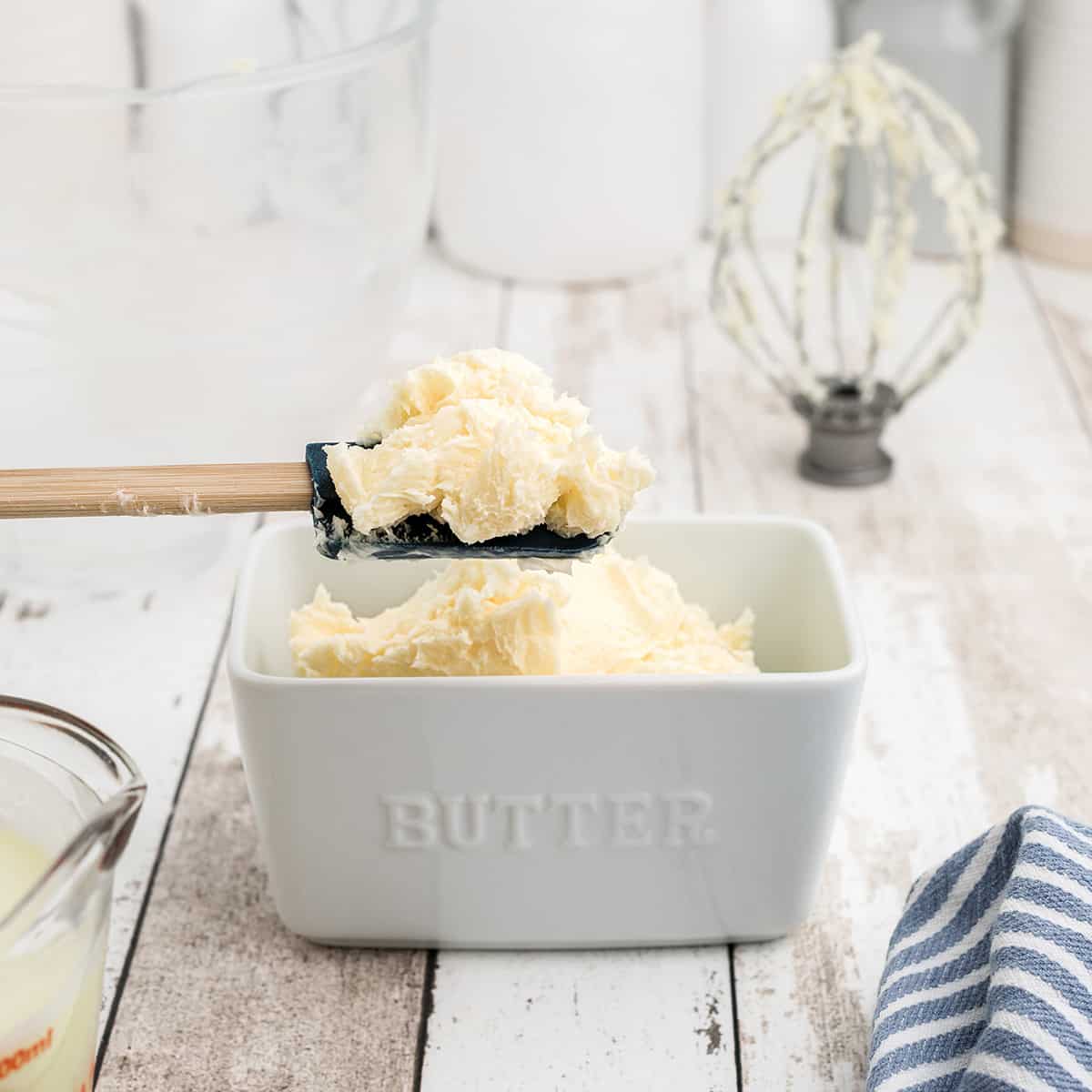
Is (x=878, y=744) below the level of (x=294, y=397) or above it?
below

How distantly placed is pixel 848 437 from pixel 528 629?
582 mm

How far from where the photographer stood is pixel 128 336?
964 millimetres

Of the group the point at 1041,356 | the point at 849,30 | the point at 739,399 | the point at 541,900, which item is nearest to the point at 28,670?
the point at 541,900

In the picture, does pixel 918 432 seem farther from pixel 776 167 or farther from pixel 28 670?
pixel 28 670

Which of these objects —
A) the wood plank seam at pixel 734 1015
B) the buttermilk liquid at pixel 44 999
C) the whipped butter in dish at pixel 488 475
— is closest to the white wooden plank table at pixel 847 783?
the wood plank seam at pixel 734 1015

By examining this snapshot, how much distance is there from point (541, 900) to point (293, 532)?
21 centimetres

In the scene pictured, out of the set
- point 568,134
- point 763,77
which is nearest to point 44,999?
point 568,134

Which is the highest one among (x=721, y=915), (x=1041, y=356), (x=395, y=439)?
(x=395, y=439)

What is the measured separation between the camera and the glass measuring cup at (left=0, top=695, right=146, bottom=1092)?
472mm

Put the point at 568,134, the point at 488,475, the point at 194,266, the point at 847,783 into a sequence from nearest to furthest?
the point at 488,475
the point at 847,783
the point at 194,266
the point at 568,134

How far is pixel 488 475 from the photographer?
58 cm

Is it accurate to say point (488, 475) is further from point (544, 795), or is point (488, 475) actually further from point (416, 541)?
point (544, 795)

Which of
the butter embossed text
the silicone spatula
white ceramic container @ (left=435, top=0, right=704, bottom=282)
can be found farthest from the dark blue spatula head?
white ceramic container @ (left=435, top=0, right=704, bottom=282)

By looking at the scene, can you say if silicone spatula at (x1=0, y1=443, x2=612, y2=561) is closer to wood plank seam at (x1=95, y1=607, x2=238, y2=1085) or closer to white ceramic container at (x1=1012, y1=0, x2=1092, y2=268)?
wood plank seam at (x1=95, y1=607, x2=238, y2=1085)
